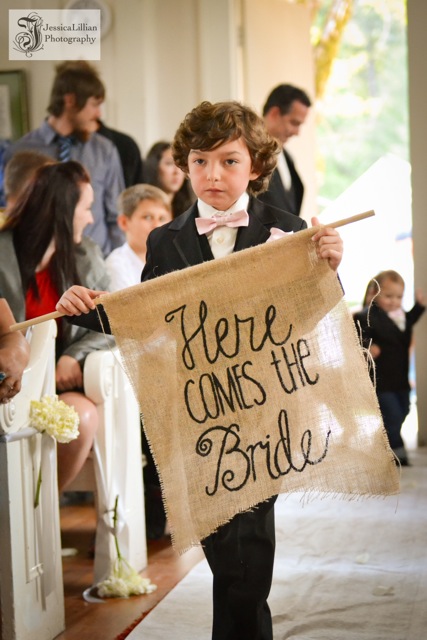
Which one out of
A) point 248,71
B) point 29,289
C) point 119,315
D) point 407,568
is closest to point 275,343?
point 119,315

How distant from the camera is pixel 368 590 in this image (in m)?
2.48

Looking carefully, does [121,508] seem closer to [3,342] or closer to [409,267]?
[3,342]

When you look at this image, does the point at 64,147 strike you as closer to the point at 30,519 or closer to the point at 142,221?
the point at 142,221

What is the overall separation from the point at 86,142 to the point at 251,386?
196cm

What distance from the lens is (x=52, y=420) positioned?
225cm

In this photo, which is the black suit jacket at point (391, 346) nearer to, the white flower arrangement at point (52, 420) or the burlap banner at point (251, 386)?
the white flower arrangement at point (52, 420)

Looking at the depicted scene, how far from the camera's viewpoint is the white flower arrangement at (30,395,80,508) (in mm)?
2236

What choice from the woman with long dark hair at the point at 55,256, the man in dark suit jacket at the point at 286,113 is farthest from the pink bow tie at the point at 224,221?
the man in dark suit jacket at the point at 286,113

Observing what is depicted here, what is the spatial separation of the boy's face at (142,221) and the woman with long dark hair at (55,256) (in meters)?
0.24

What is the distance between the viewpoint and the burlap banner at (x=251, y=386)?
169 cm

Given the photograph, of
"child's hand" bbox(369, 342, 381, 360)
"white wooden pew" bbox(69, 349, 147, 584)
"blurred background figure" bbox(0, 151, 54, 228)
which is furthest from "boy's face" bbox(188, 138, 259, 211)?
"child's hand" bbox(369, 342, 381, 360)

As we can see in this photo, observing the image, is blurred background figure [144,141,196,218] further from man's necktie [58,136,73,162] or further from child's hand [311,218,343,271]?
child's hand [311,218,343,271]

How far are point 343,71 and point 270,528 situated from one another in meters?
8.63

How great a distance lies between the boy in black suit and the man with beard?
140 centimetres
